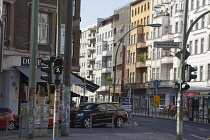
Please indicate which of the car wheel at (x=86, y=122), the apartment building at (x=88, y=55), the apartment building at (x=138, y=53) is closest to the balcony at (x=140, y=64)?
the apartment building at (x=138, y=53)

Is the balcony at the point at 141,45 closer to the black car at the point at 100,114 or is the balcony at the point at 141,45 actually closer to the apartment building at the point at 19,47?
the apartment building at the point at 19,47

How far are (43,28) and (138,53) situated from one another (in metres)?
62.4

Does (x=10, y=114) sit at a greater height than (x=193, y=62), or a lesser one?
lesser

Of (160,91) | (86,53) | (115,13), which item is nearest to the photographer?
(160,91)

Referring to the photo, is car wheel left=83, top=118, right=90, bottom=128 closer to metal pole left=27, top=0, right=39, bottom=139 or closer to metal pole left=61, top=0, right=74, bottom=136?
metal pole left=61, top=0, right=74, bottom=136

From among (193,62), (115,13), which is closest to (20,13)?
(193,62)

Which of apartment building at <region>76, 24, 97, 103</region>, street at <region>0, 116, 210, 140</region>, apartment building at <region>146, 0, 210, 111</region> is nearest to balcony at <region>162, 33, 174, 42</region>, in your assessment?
apartment building at <region>146, 0, 210, 111</region>

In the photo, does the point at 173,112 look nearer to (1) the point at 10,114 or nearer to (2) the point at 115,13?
(1) the point at 10,114

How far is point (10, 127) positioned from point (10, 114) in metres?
0.73

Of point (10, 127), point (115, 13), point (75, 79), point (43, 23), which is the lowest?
point (10, 127)

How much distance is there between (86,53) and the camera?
136500 millimetres

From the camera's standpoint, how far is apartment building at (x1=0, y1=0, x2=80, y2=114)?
37.9 m

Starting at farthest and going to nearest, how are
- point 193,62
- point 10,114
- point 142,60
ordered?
point 142,60 < point 193,62 < point 10,114

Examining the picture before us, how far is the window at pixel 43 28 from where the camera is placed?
4069cm
